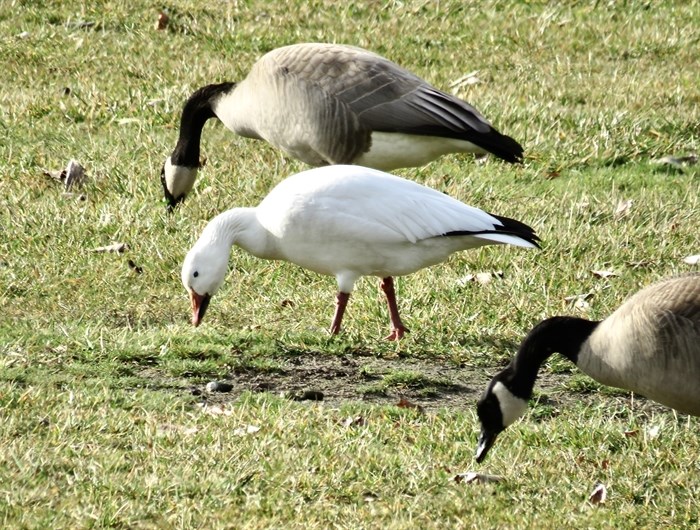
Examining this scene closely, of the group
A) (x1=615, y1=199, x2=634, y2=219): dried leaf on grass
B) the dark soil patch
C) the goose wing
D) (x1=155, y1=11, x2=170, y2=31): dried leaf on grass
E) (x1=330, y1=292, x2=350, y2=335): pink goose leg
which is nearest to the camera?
the dark soil patch

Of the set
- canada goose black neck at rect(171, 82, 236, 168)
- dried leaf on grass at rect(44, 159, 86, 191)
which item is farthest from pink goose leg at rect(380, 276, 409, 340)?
dried leaf on grass at rect(44, 159, 86, 191)

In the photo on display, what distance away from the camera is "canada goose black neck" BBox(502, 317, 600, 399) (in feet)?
16.5

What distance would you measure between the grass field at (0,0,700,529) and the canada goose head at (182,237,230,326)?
7.6 inches

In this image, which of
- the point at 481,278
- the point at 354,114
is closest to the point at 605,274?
the point at 481,278

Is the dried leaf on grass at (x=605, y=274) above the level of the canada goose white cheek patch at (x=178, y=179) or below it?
above

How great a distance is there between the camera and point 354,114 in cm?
771

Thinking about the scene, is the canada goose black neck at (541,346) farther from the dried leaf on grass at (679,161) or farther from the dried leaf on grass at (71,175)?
the dried leaf on grass at (71,175)

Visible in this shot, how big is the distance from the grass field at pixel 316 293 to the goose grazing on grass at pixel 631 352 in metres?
0.23

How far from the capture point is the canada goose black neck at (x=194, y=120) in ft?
27.8

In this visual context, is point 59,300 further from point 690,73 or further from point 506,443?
point 690,73

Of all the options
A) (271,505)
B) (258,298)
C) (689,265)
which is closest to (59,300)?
(258,298)

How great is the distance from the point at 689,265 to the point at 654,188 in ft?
4.50

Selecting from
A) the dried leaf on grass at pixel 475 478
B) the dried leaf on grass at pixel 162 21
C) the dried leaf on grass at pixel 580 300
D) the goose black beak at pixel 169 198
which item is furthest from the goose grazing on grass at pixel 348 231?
the dried leaf on grass at pixel 162 21

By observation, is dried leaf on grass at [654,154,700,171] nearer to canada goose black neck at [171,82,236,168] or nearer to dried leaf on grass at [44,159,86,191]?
canada goose black neck at [171,82,236,168]
